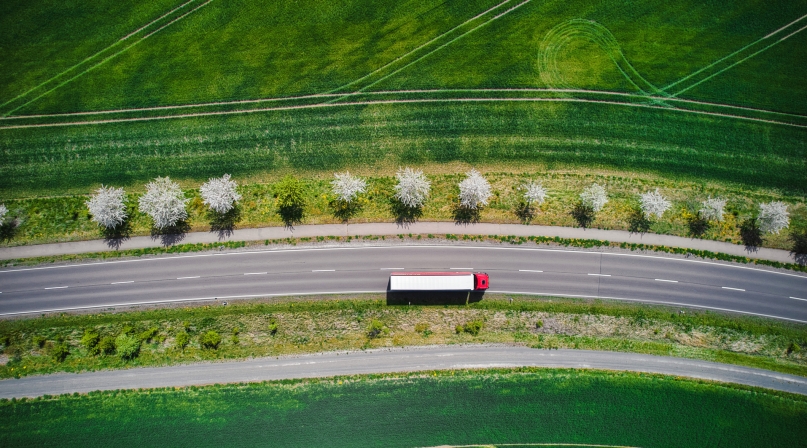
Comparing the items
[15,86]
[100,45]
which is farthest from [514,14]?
[15,86]

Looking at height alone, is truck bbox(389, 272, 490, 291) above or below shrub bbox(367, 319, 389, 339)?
above

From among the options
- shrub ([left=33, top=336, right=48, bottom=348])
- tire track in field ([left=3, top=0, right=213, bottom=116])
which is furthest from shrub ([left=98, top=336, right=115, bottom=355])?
tire track in field ([left=3, top=0, right=213, bottom=116])

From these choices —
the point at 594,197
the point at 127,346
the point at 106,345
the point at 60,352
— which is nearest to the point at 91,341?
the point at 106,345

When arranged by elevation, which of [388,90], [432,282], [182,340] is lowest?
[182,340]

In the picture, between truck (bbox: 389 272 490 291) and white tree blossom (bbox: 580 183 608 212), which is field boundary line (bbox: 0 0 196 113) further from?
white tree blossom (bbox: 580 183 608 212)

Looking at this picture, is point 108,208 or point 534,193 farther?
point 534,193

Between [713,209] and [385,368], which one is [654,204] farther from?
[385,368]

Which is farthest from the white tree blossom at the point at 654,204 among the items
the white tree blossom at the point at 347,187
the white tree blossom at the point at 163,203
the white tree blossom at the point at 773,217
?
the white tree blossom at the point at 163,203
